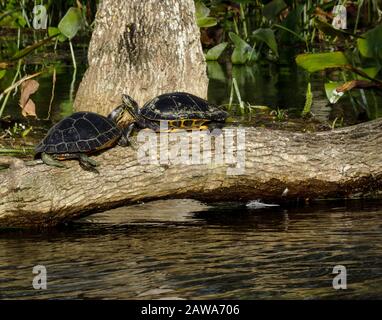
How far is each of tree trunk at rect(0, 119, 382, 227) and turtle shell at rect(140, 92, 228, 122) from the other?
1.90 ft

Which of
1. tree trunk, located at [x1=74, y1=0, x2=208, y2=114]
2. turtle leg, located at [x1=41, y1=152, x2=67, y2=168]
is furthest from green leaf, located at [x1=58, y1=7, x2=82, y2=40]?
turtle leg, located at [x1=41, y1=152, x2=67, y2=168]

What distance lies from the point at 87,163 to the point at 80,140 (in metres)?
0.21

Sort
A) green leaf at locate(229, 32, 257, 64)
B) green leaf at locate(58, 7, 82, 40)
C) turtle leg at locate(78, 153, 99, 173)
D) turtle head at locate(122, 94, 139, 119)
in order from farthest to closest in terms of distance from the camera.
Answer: green leaf at locate(229, 32, 257, 64), green leaf at locate(58, 7, 82, 40), turtle head at locate(122, 94, 139, 119), turtle leg at locate(78, 153, 99, 173)

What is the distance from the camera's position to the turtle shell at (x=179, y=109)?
9109 millimetres

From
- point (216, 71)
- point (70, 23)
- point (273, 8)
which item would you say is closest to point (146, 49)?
point (70, 23)

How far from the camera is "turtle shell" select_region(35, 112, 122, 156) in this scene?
8.30m

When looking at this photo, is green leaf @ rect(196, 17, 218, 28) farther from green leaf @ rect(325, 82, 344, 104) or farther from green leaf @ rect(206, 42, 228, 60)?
green leaf @ rect(325, 82, 344, 104)

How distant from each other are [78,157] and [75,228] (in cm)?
59

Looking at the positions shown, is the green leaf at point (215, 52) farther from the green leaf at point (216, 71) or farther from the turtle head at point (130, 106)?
the turtle head at point (130, 106)

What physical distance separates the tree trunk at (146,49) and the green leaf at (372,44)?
174cm

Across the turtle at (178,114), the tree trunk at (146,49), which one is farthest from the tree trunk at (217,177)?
the tree trunk at (146,49)

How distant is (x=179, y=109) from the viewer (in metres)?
9.13

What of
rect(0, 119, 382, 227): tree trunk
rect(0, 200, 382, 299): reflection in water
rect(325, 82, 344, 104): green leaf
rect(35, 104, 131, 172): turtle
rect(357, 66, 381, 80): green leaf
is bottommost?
rect(0, 200, 382, 299): reflection in water
